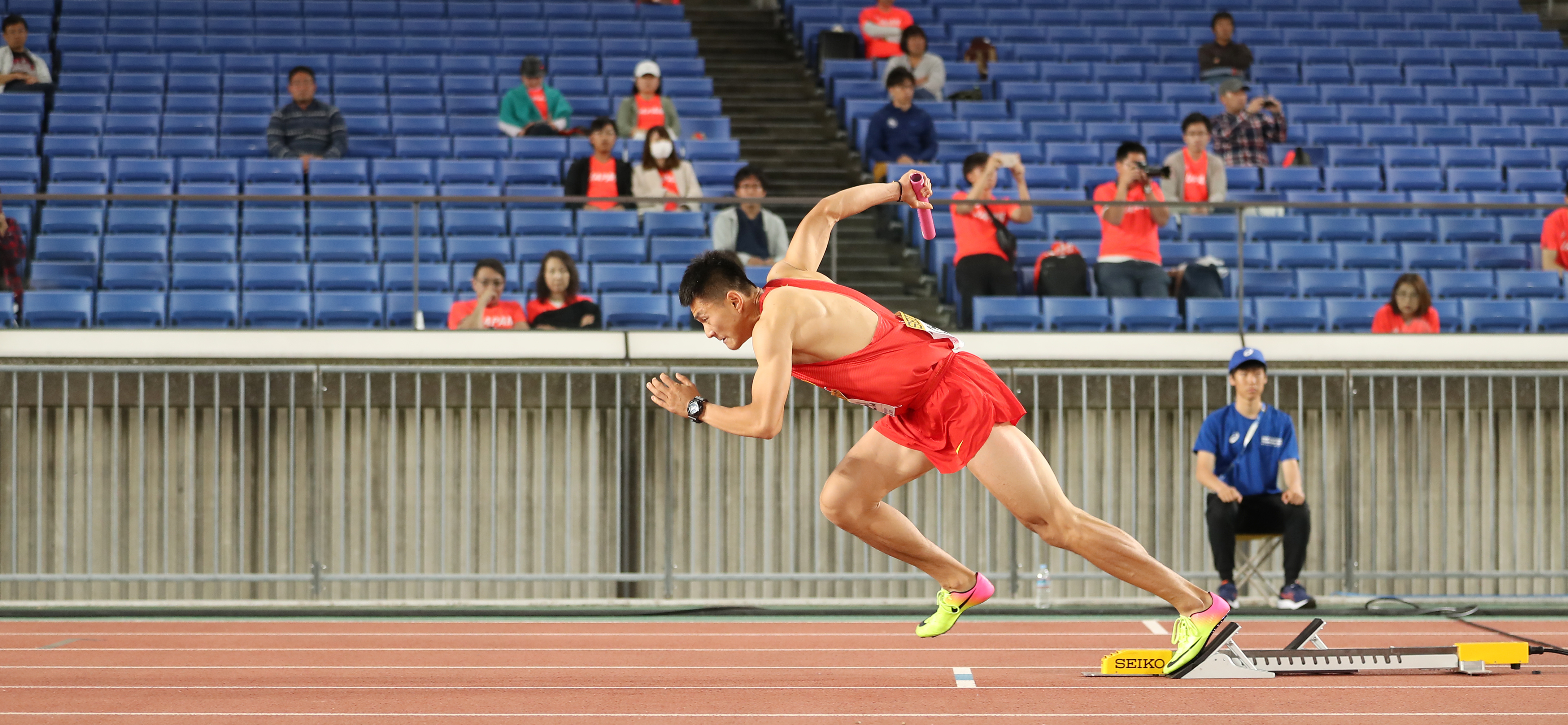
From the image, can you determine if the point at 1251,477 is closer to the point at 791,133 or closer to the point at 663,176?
the point at 663,176

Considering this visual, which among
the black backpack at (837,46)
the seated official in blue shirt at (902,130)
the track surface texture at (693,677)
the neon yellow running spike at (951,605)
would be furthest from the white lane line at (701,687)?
the black backpack at (837,46)

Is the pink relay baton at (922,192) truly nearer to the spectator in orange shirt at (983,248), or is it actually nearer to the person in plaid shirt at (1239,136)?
the spectator in orange shirt at (983,248)

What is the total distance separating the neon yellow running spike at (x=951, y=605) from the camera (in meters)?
5.54

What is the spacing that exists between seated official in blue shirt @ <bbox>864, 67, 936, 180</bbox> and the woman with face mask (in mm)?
1893

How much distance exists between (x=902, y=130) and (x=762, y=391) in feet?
26.4

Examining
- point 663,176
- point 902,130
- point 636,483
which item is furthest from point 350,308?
point 902,130

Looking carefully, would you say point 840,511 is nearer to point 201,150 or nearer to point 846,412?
point 846,412

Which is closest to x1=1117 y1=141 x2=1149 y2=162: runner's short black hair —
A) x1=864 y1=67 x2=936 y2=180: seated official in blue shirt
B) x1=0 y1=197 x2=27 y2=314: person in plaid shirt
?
x1=864 y1=67 x2=936 y2=180: seated official in blue shirt

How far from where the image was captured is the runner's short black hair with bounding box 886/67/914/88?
40.7ft

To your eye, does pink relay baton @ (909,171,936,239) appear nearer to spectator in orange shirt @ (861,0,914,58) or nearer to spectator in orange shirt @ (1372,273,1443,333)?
spectator in orange shirt @ (1372,273,1443,333)

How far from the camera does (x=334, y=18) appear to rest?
15.5m

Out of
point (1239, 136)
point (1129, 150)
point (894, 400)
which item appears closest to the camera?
point (894, 400)

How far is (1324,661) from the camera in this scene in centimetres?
580

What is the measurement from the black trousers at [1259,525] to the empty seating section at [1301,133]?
196cm
